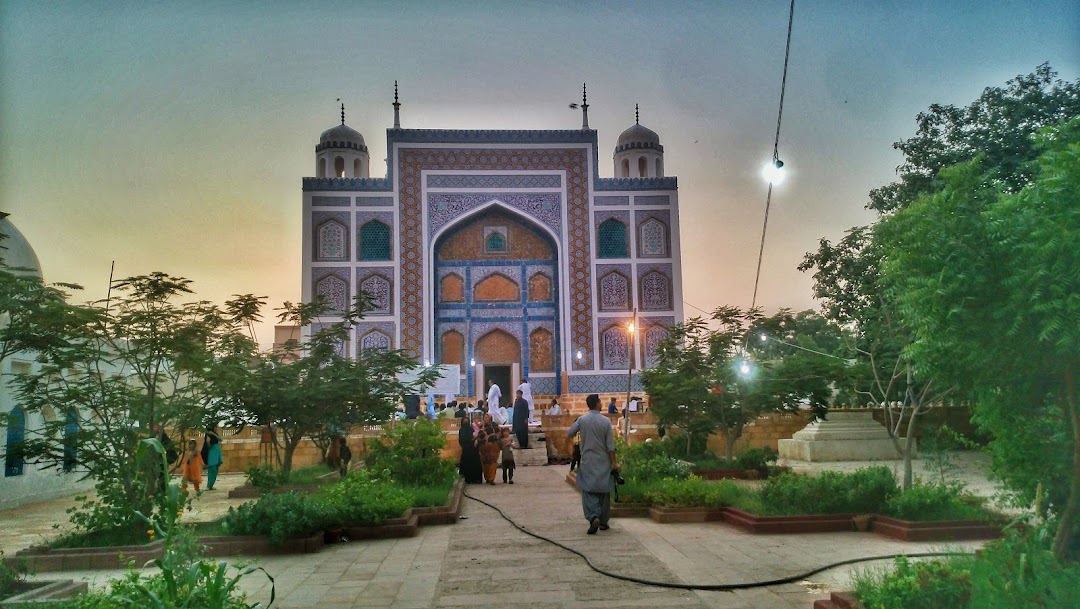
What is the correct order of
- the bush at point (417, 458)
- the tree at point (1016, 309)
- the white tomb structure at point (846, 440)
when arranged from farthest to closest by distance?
the white tomb structure at point (846, 440)
the bush at point (417, 458)
the tree at point (1016, 309)

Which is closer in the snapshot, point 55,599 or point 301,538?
point 55,599

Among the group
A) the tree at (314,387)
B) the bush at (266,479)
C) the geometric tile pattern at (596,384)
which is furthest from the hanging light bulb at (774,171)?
the geometric tile pattern at (596,384)

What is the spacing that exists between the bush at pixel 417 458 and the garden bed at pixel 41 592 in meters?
5.43

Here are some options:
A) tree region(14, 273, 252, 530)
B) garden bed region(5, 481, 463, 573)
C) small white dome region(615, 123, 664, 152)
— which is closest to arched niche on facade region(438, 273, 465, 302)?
small white dome region(615, 123, 664, 152)

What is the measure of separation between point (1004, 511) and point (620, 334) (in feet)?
70.3

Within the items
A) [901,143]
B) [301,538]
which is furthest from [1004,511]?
[901,143]

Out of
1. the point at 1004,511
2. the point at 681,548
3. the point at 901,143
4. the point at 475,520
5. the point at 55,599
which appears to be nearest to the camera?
the point at 55,599

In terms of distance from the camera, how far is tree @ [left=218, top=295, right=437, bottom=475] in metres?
11.6

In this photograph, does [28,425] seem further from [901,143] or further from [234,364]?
[901,143]

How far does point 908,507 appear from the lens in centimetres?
736

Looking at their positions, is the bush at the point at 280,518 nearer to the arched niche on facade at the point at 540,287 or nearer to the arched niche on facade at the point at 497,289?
the arched niche on facade at the point at 497,289

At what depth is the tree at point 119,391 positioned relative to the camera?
738 centimetres

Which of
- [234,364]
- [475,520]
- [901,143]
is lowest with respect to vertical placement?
[475,520]

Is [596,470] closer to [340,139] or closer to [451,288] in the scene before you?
[451,288]
